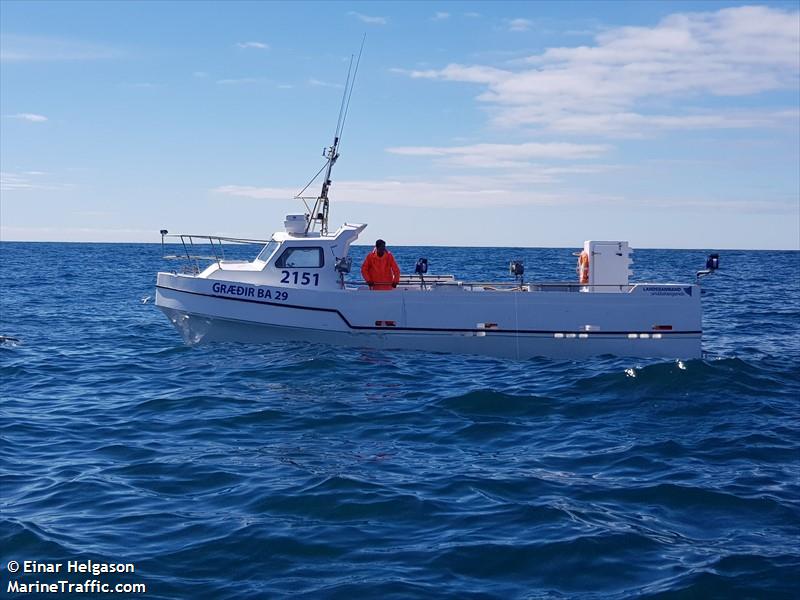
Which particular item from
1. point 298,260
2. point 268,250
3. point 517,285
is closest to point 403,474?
point 298,260

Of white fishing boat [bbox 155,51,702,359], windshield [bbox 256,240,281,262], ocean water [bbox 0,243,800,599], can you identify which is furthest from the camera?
windshield [bbox 256,240,281,262]

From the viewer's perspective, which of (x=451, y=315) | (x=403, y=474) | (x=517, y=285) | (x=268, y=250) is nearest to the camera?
(x=403, y=474)

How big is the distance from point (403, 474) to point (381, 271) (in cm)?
845

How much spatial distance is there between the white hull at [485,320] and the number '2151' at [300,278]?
25cm

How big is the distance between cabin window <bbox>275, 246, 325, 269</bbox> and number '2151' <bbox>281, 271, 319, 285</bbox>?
14 centimetres

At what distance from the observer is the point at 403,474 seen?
9.05 meters

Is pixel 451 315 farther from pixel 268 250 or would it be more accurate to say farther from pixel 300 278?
pixel 268 250

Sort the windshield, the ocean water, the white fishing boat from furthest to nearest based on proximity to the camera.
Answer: the windshield
the white fishing boat
the ocean water

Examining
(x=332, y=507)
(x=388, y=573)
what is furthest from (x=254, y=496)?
(x=388, y=573)

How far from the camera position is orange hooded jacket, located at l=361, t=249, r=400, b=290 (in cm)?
1711

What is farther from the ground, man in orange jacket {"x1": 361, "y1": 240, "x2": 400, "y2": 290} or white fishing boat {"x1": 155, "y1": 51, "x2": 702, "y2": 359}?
man in orange jacket {"x1": 361, "y1": 240, "x2": 400, "y2": 290}

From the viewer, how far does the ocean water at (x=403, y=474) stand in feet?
21.8

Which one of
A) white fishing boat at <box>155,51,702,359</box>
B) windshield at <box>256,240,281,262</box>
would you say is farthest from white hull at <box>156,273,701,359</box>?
windshield at <box>256,240,281,262</box>

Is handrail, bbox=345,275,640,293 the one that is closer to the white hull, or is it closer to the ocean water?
the white hull
